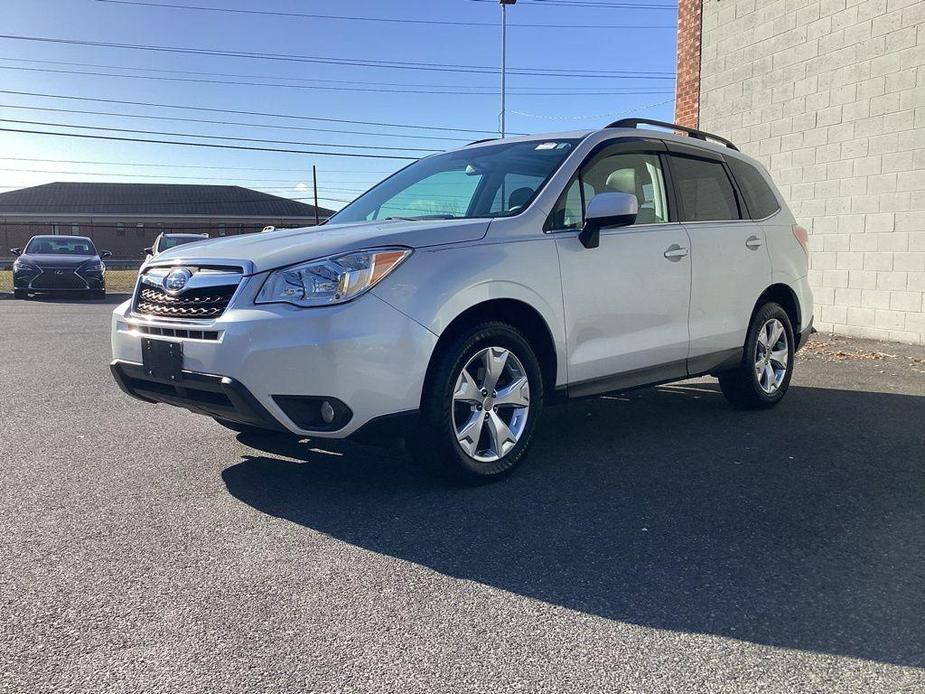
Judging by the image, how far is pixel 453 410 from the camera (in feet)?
12.8

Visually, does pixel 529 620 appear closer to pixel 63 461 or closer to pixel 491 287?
pixel 491 287

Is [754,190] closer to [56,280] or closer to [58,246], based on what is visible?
[56,280]

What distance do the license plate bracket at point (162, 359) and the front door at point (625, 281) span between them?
2.05m

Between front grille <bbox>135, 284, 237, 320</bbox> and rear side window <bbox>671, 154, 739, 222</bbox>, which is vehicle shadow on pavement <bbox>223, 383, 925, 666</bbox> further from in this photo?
rear side window <bbox>671, 154, 739, 222</bbox>

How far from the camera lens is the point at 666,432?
212 inches

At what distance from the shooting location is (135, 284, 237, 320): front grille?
12.1ft

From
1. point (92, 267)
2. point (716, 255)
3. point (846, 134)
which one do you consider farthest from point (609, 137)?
point (92, 267)

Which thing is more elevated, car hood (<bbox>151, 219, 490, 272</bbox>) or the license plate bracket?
car hood (<bbox>151, 219, 490, 272</bbox>)

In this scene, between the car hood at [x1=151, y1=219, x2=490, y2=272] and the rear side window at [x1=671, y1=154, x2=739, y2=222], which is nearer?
the car hood at [x1=151, y1=219, x2=490, y2=272]

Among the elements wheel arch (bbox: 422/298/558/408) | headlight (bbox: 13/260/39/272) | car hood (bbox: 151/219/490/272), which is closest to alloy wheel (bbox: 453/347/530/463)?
wheel arch (bbox: 422/298/558/408)

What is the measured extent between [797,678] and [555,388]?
2295 mm

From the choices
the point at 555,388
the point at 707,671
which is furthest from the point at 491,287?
the point at 707,671

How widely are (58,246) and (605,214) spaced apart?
19.7 metres

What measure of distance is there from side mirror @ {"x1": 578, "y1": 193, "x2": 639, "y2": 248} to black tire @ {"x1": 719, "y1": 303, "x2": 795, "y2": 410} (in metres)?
1.92
